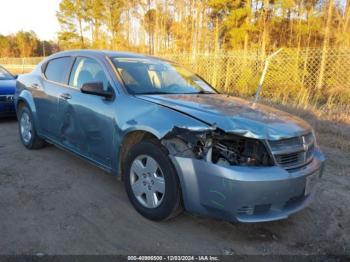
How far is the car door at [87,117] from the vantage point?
3.16 metres

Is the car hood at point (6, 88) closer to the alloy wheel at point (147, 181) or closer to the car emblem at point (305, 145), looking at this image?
the alloy wheel at point (147, 181)

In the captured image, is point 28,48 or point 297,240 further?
point 28,48

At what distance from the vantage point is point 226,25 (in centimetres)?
1898

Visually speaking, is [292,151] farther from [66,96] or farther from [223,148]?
[66,96]

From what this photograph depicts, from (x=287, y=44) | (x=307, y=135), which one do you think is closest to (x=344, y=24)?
(x=287, y=44)

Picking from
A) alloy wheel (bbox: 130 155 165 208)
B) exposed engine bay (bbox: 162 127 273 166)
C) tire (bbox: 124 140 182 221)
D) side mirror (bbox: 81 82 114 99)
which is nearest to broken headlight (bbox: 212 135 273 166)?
exposed engine bay (bbox: 162 127 273 166)

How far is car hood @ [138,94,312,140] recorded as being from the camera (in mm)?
2344

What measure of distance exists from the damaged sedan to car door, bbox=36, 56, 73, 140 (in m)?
0.17

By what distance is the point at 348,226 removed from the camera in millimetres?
2791

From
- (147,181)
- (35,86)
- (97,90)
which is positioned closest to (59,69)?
(35,86)

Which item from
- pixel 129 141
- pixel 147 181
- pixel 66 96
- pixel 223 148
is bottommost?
pixel 147 181

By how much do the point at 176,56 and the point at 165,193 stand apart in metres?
11.1

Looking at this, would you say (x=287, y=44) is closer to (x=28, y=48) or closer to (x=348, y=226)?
(x=348, y=226)

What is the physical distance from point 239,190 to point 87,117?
6.69ft
